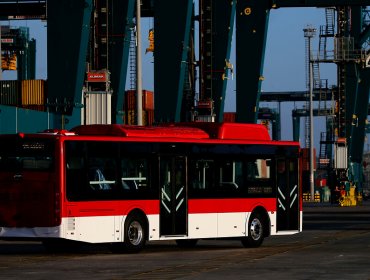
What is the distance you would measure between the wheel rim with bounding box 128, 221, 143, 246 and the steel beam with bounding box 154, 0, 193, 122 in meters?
27.5

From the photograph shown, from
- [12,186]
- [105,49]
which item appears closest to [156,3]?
[105,49]

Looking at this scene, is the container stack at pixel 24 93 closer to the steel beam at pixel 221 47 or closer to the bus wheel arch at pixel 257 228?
the steel beam at pixel 221 47

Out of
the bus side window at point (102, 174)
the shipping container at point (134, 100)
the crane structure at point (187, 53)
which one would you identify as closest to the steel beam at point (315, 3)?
the crane structure at point (187, 53)

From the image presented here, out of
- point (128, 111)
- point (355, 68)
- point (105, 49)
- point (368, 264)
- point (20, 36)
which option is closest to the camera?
point (368, 264)

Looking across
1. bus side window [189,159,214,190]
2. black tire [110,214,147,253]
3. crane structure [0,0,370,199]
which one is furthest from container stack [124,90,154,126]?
black tire [110,214,147,253]

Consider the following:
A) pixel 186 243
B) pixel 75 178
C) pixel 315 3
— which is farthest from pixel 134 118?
pixel 75 178

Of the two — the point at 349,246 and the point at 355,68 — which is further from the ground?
the point at 355,68

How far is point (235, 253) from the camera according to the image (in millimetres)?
26062

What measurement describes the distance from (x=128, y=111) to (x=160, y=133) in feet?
174

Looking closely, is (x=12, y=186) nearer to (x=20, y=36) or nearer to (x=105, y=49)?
(x=105, y=49)

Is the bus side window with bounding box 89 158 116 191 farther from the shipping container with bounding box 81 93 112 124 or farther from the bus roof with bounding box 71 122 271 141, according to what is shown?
the shipping container with bounding box 81 93 112 124

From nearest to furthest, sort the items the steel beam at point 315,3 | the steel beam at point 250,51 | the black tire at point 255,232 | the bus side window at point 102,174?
the bus side window at point 102,174 < the black tire at point 255,232 < the steel beam at point 315,3 < the steel beam at point 250,51

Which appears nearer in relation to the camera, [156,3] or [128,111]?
[156,3]

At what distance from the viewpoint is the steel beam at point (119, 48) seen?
4806 cm
